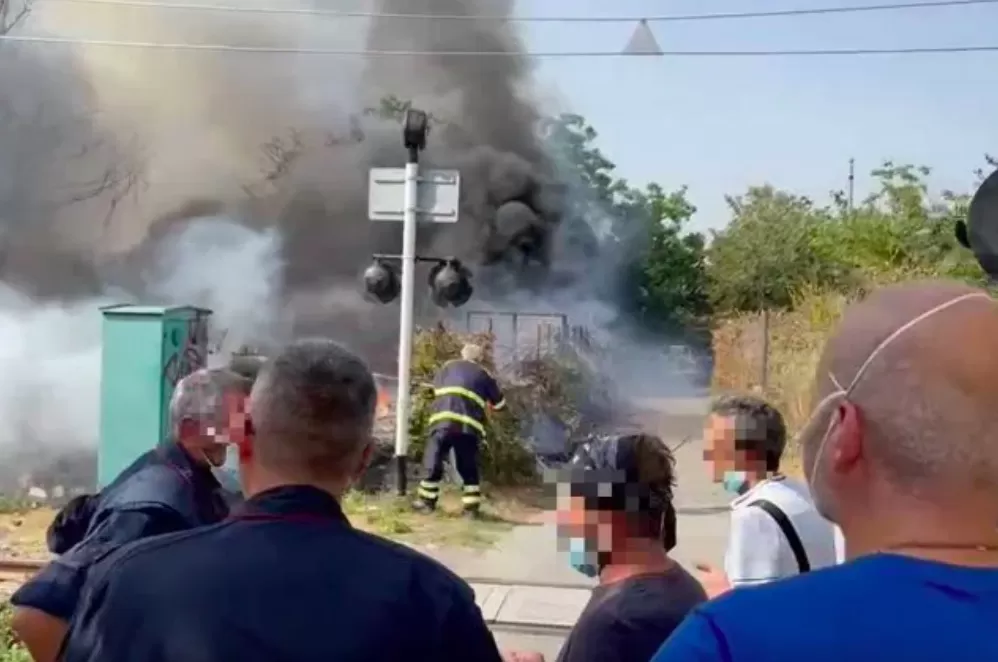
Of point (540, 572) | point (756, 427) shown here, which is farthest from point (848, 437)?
point (540, 572)

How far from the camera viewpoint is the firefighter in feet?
34.2

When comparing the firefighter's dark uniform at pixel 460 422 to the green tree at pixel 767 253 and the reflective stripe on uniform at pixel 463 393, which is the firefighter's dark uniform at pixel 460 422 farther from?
the green tree at pixel 767 253

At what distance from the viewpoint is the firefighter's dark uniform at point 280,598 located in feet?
6.45

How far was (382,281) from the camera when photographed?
451 inches

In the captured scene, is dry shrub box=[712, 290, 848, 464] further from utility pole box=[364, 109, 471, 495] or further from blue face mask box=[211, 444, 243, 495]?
blue face mask box=[211, 444, 243, 495]

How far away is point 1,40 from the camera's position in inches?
846

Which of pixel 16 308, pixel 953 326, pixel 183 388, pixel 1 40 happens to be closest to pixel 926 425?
pixel 953 326

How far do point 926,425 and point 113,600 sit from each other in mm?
1323

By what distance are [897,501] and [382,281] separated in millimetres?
10229

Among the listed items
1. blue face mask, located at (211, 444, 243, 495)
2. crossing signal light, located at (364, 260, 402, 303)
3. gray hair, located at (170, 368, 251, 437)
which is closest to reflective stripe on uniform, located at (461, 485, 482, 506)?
crossing signal light, located at (364, 260, 402, 303)

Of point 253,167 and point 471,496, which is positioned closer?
point 471,496

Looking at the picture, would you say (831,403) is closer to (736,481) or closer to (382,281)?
(736,481)

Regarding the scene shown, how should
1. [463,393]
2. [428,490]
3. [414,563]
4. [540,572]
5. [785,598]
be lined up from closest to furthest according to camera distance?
[785,598] < [414,563] < [540,572] < [463,393] < [428,490]


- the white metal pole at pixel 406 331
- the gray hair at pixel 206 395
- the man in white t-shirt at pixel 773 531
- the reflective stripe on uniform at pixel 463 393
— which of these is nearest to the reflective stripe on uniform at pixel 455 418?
the reflective stripe on uniform at pixel 463 393
